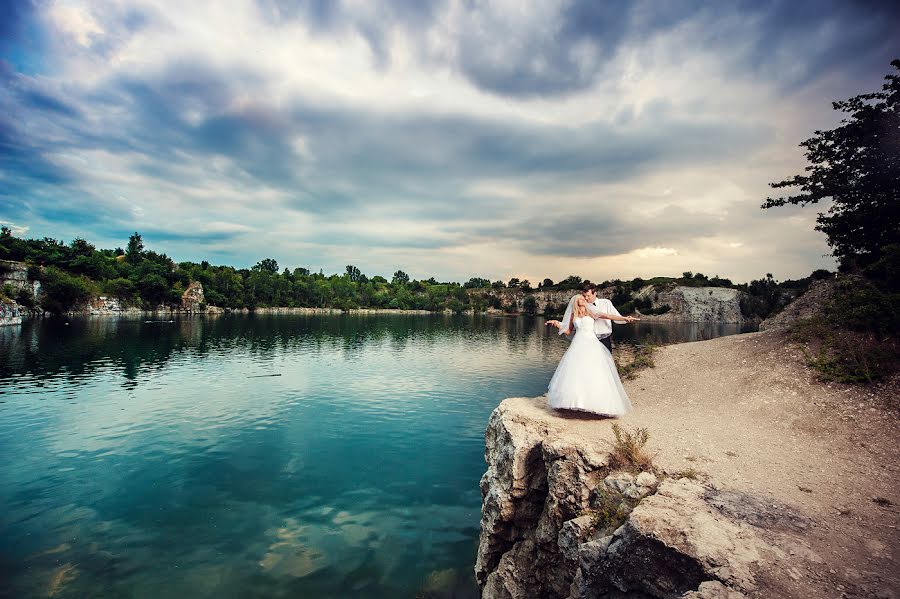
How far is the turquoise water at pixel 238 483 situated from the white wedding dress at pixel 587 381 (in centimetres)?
594

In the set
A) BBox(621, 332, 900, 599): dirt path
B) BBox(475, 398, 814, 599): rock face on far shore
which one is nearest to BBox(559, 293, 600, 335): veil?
BBox(475, 398, 814, 599): rock face on far shore

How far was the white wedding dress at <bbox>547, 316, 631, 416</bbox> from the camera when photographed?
11.4m

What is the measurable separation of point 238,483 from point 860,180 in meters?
33.7

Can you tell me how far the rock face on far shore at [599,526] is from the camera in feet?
17.8

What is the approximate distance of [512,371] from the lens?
41.0 meters

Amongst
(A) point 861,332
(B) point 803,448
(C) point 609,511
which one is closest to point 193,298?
(C) point 609,511

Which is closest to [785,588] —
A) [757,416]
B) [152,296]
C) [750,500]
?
[750,500]

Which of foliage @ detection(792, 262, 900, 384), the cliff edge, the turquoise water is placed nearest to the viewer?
the cliff edge

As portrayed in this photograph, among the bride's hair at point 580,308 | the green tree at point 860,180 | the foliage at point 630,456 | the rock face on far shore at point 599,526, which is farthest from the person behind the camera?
the green tree at point 860,180

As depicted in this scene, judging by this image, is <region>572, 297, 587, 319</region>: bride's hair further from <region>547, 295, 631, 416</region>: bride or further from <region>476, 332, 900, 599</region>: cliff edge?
<region>476, 332, 900, 599</region>: cliff edge

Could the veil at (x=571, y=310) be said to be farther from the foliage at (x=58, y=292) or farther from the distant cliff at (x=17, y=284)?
the foliage at (x=58, y=292)

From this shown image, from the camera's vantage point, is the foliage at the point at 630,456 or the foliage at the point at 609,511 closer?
the foliage at the point at 609,511

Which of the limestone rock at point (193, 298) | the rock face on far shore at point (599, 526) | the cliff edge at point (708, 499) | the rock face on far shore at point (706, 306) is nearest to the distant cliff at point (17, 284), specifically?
the limestone rock at point (193, 298)

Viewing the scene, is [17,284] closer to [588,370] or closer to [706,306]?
[588,370]
